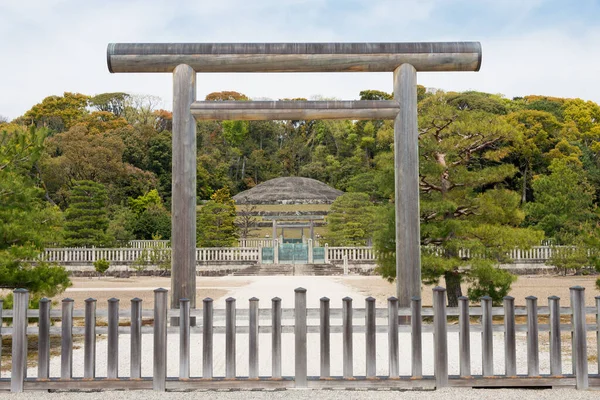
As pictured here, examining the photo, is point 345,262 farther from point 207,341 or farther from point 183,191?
point 207,341

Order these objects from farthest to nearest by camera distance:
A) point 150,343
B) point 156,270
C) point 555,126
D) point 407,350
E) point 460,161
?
point 555,126 → point 156,270 → point 460,161 → point 150,343 → point 407,350

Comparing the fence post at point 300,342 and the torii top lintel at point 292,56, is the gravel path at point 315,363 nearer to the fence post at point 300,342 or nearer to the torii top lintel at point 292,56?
the fence post at point 300,342

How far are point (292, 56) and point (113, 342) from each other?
164 inches

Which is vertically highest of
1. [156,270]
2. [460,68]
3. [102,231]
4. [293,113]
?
[460,68]

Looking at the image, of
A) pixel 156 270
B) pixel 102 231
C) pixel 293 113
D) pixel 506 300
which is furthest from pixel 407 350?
pixel 102 231

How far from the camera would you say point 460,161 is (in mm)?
10070

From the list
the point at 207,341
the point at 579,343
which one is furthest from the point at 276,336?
the point at 579,343

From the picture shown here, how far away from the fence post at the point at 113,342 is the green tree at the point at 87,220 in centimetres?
2039

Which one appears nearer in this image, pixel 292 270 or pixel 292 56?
pixel 292 56

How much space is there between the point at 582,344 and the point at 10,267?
6821 mm

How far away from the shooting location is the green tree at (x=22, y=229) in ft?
24.7

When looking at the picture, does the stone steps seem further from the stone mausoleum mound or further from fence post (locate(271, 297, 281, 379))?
fence post (locate(271, 297, 281, 379))

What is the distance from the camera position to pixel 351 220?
26.2 meters

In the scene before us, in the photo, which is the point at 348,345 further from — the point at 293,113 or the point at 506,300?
the point at 293,113
